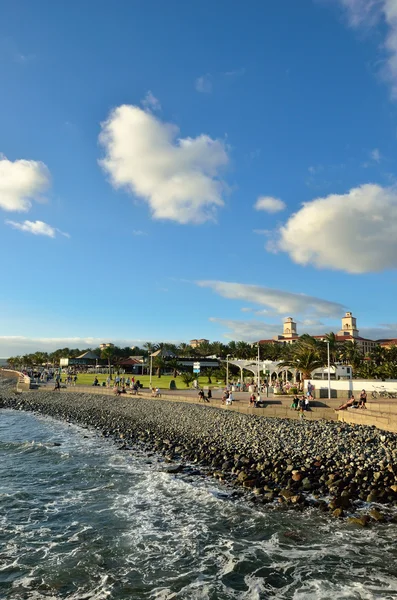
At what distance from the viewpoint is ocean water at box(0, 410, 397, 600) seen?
8.47 m

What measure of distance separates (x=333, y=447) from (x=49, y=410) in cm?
3370

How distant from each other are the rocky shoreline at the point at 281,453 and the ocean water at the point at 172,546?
1089 millimetres

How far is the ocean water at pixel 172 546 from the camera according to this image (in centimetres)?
847

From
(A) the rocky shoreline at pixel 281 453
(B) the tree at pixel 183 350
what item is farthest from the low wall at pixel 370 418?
(B) the tree at pixel 183 350

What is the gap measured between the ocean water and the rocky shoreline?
109cm

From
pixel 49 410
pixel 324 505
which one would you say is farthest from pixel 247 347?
pixel 324 505

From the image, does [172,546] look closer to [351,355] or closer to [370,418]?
[370,418]

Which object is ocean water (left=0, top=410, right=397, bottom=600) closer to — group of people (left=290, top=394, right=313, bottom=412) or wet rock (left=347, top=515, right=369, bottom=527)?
wet rock (left=347, top=515, right=369, bottom=527)

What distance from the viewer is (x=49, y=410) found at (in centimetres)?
4384

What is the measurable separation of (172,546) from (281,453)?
910cm

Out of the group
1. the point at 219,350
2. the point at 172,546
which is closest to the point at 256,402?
the point at 172,546

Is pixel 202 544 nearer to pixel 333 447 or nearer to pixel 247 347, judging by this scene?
pixel 333 447

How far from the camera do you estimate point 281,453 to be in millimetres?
18469

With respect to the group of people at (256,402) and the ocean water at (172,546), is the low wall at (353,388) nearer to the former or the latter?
the group of people at (256,402)
